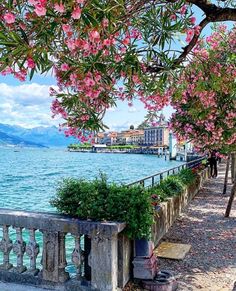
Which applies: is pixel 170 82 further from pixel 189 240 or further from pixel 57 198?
pixel 189 240

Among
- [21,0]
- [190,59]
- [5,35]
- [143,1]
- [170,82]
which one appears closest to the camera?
[5,35]

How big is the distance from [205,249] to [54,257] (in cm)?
434

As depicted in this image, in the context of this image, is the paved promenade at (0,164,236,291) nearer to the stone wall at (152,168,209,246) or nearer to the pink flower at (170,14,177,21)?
the stone wall at (152,168,209,246)

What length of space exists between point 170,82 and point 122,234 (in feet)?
9.35

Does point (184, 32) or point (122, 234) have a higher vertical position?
point (184, 32)

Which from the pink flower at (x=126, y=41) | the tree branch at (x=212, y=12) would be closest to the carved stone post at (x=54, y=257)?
the pink flower at (x=126, y=41)

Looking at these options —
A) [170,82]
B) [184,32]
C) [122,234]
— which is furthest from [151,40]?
[122,234]

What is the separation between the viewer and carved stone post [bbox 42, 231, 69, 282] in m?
4.42

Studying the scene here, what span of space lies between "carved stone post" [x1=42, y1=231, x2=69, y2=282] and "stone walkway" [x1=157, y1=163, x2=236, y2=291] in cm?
202

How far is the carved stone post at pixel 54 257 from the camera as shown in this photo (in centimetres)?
442

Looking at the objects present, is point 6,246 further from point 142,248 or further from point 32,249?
point 142,248

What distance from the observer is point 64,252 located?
4.48 metres

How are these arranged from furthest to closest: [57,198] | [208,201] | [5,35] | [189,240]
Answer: [208,201] < [189,240] < [57,198] < [5,35]

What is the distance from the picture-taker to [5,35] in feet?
8.85
